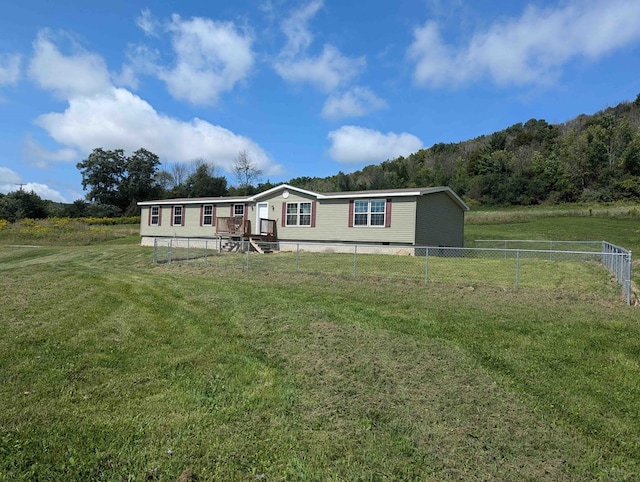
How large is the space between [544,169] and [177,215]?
49.3m

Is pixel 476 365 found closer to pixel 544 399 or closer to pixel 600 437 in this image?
pixel 544 399

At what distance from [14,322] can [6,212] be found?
48.8 meters

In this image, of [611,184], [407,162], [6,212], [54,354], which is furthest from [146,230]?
[407,162]

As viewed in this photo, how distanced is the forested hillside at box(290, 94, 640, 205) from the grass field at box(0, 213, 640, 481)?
46.0 m

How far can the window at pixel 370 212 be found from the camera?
18.8m

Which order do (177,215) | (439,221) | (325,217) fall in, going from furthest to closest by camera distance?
(177,215), (439,221), (325,217)

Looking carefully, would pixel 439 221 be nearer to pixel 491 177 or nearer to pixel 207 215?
pixel 207 215

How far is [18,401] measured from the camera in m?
3.59

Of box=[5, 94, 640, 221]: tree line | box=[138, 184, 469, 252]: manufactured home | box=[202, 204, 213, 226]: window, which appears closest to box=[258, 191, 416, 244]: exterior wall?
box=[138, 184, 469, 252]: manufactured home

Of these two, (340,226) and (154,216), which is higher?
(154,216)

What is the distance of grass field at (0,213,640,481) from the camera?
290cm

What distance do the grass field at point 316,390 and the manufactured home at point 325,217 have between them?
35.7 feet

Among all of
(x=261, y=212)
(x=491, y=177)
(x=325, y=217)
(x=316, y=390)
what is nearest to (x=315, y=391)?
(x=316, y=390)

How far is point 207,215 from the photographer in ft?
79.7
